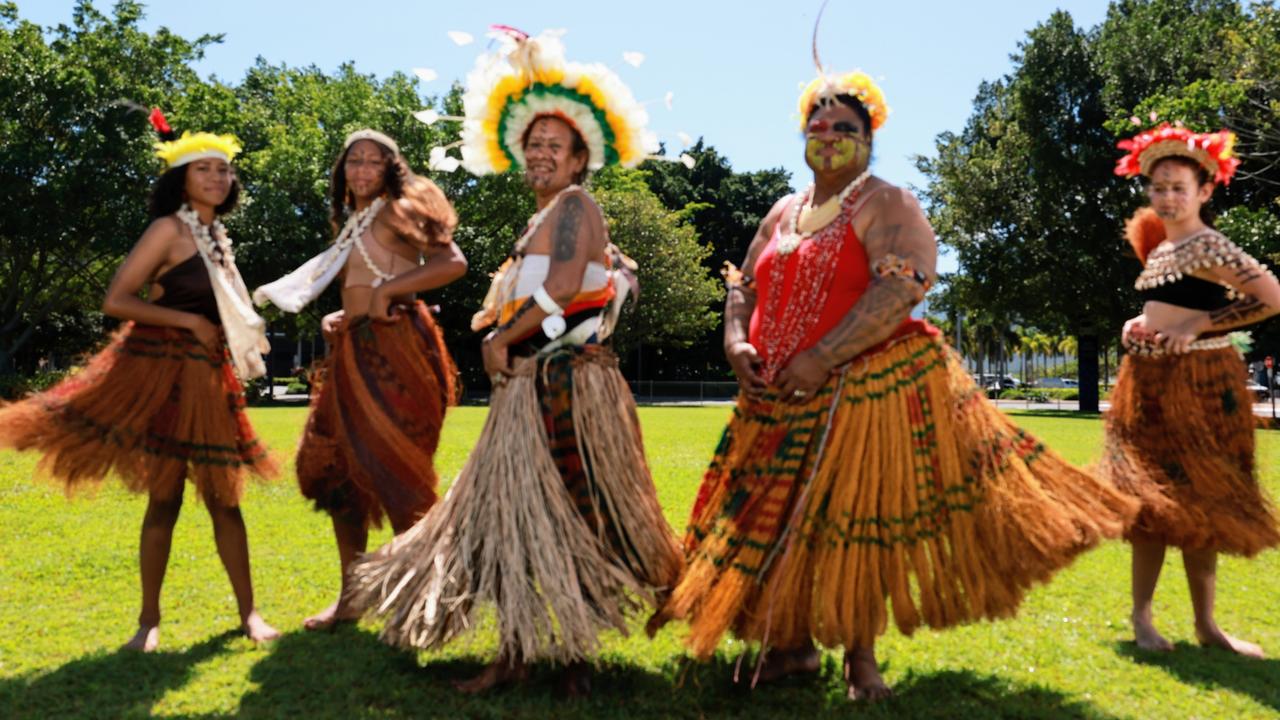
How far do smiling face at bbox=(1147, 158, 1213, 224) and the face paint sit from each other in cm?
148

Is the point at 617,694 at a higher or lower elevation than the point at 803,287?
lower

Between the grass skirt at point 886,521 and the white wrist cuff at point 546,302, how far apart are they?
894 mm

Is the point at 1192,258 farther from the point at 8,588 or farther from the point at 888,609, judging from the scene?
the point at 8,588

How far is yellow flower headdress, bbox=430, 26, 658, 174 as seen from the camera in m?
3.51

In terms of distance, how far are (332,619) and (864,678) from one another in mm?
2258

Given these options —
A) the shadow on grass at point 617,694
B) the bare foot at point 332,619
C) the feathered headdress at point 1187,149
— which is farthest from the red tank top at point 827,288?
the bare foot at point 332,619

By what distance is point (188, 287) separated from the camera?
3988 millimetres

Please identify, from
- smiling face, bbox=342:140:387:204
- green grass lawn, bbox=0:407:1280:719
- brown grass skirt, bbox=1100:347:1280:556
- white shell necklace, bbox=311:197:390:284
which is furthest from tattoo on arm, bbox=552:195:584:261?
brown grass skirt, bbox=1100:347:1280:556

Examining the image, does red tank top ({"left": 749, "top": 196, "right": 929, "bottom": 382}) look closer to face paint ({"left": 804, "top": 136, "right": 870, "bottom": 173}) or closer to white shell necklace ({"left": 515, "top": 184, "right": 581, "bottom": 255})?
face paint ({"left": 804, "top": 136, "right": 870, "bottom": 173})

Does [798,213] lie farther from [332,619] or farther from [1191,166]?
[332,619]

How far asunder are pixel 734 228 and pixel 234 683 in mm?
40827

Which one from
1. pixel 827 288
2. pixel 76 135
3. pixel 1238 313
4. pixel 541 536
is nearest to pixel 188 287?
pixel 541 536

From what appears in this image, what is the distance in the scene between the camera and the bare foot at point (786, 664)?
11.3ft

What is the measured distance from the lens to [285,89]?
33.3 metres
